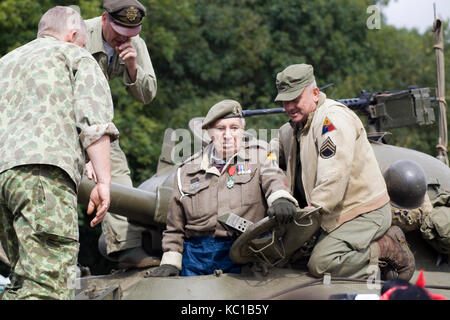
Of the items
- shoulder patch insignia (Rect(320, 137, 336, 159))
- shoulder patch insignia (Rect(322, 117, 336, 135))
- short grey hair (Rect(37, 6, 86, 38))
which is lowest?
shoulder patch insignia (Rect(320, 137, 336, 159))

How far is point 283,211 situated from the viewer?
483cm

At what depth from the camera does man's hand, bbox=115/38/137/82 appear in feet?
20.3

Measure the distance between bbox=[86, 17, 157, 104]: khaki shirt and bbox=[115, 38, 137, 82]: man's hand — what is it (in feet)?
0.44

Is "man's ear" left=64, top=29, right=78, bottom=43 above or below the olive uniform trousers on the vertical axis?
above

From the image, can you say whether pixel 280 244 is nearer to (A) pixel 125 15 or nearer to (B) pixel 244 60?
(A) pixel 125 15

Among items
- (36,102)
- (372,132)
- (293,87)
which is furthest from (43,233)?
(372,132)

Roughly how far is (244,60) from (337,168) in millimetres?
17412

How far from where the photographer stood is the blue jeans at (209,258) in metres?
5.28

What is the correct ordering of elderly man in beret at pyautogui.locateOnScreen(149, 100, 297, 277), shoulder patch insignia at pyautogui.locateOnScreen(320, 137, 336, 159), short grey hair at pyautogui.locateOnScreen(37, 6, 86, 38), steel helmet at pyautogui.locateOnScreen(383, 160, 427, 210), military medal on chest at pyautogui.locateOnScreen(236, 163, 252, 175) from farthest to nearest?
steel helmet at pyautogui.locateOnScreen(383, 160, 427, 210) < military medal on chest at pyautogui.locateOnScreen(236, 163, 252, 175) < elderly man in beret at pyautogui.locateOnScreen(149, 100, 297, 277) < shoulder patch insignia at pyautogui.locateOnScreen(320, 137, 336, 159) < short grey hair at pyautogui.locateOnScreen(37, 6, 86, 38)

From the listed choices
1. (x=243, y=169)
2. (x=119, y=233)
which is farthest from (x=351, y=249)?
(x=119, y=233)

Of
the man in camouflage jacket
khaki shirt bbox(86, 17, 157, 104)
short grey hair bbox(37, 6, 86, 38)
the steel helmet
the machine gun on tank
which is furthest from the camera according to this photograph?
the machine gun on tank

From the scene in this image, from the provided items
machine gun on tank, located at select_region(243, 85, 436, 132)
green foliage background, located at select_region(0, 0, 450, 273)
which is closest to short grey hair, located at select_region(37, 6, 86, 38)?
machine gun on tank, located at select_region(243, 85, 436, 132)

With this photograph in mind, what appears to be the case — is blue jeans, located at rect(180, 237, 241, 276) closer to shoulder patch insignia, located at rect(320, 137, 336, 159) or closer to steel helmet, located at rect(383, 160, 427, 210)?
shoulder patch insignia, located at rect(320, 137, 336, 159)

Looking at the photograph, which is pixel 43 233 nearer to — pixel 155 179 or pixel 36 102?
pixel 36 102
